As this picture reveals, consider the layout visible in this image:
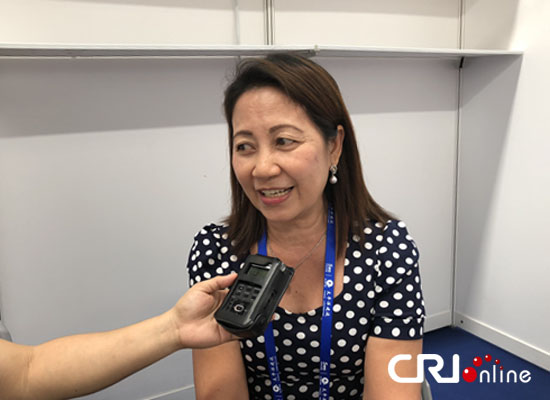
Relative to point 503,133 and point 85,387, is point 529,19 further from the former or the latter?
point 85,387

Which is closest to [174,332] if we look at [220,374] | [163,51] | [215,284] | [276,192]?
[215,284]

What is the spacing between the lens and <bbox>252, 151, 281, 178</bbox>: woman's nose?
45.7 inches

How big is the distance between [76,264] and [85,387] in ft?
3.72

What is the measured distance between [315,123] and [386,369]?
63 cm

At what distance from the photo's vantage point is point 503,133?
2.56m

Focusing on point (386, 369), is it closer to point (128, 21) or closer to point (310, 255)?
point (310, 255)

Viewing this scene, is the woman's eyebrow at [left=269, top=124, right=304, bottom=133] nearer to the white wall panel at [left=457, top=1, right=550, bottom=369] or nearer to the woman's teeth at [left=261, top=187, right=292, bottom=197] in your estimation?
the woman's teeth at [left=261, top=187, right=292, bottom=197]

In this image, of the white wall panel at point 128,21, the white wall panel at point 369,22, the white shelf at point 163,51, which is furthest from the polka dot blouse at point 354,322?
the white wall panel at point 369,22

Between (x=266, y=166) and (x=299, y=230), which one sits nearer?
(x=266, y=166)

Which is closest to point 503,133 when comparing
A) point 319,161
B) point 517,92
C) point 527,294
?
point 517,92

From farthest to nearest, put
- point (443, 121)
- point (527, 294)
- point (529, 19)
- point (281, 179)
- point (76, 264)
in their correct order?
point (443, 121) → point (527, 294) → point (529, 19) → point (76, 264) → point (281, 179)

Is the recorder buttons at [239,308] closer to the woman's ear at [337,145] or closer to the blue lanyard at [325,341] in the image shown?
the blue lanyard at [325,341]

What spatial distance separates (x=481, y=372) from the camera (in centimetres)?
242

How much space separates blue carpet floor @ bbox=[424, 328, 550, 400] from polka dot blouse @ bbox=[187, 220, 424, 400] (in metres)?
1.23
